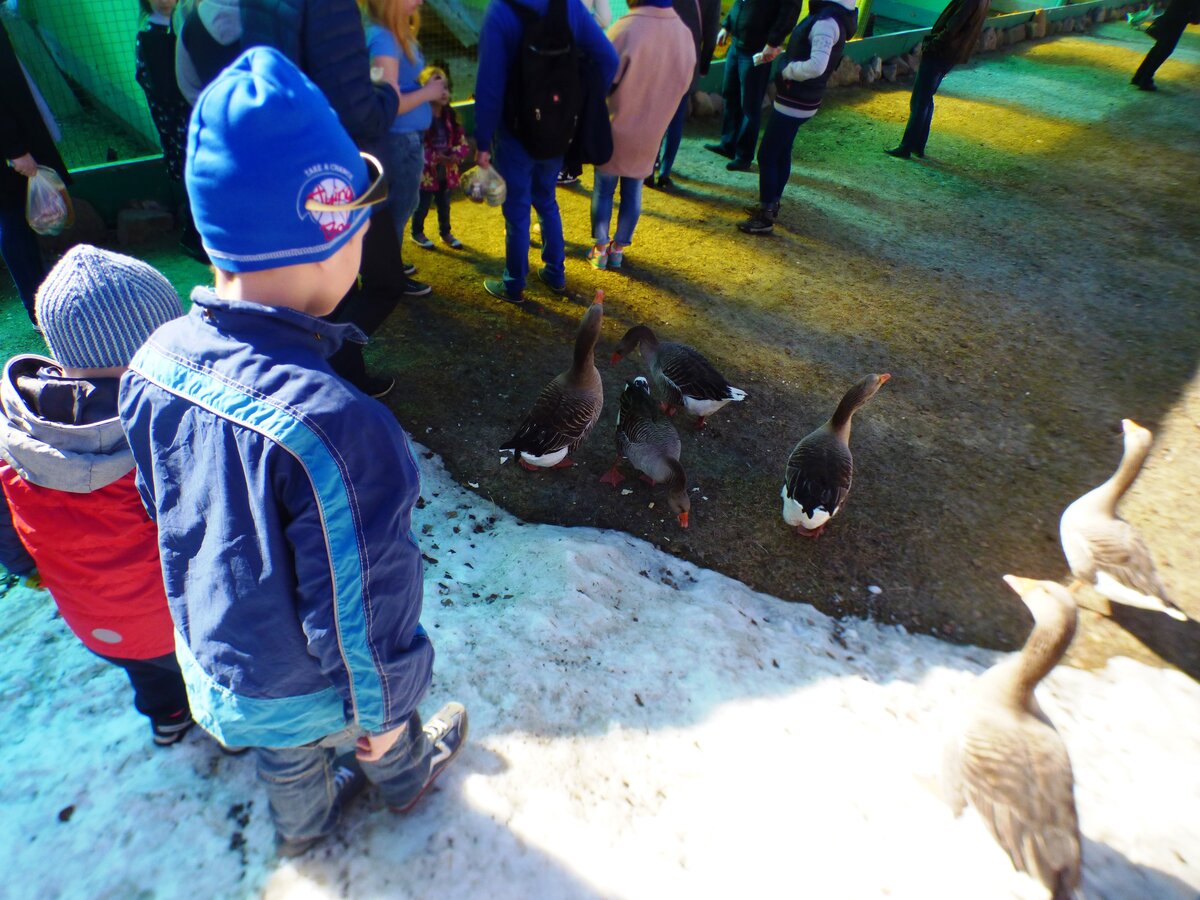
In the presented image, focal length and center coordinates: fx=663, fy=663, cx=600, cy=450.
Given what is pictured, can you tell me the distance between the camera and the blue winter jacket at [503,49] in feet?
13.7

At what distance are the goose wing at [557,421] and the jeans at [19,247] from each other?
3160 mm

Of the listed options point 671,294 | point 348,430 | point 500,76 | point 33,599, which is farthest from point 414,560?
point 671,294

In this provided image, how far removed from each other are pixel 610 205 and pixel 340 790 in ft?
16.2

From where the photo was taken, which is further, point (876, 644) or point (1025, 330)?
point (1025, 330)

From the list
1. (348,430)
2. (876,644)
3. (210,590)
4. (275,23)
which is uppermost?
(275,23)

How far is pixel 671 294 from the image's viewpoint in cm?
599

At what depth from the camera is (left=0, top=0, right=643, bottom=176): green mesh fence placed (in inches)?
249

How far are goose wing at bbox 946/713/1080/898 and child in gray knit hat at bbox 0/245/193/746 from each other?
2.76 m

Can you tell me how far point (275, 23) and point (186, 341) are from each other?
240 centimetres

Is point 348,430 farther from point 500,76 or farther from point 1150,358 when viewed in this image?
point 1150,358

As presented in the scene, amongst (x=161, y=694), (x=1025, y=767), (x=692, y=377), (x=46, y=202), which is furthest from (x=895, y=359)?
(x=46, y=202)

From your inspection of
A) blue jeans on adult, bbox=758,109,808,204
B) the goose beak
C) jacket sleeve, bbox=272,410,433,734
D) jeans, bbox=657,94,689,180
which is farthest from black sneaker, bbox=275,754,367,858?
jeans, bbox=657,94,689,180

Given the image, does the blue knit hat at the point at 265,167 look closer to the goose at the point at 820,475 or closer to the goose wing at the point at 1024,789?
the goose wing at the point at 1024,789

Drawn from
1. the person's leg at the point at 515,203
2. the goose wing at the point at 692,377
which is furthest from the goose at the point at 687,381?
the person's leg at the point at 515,203
